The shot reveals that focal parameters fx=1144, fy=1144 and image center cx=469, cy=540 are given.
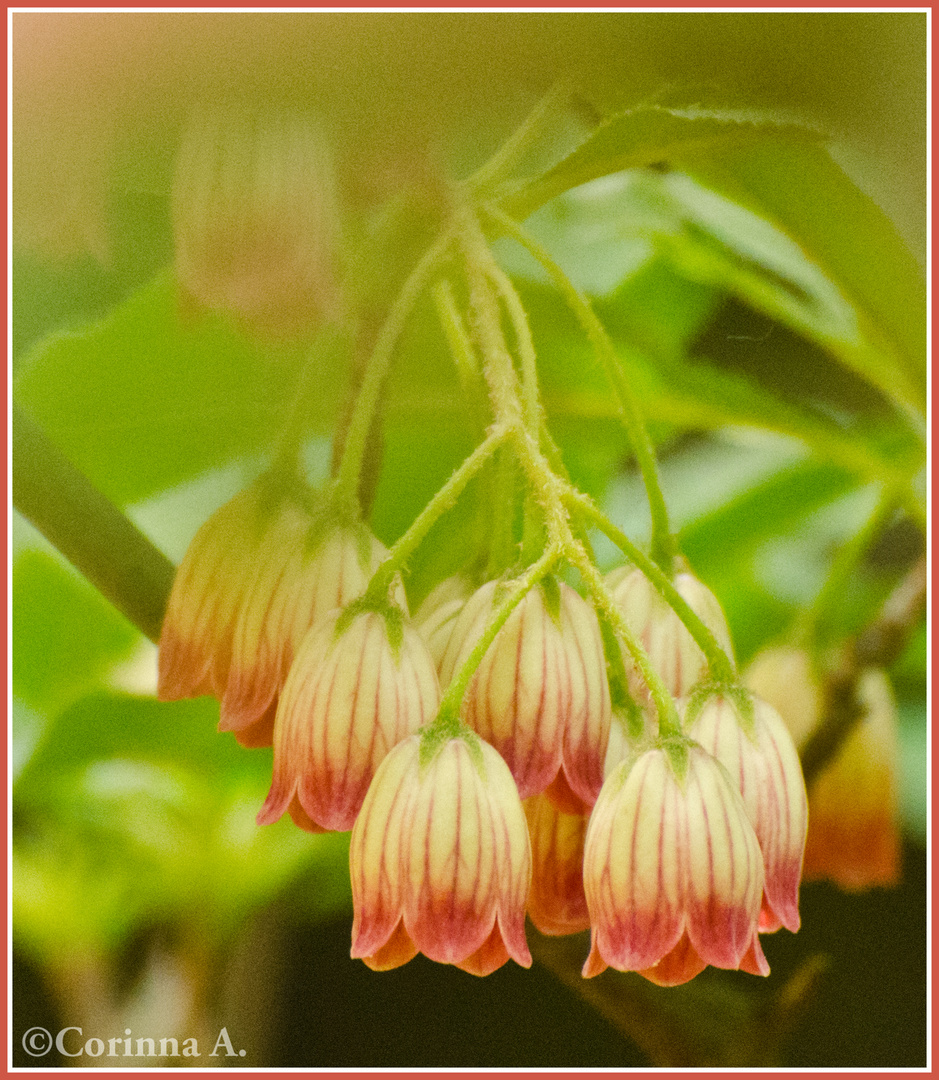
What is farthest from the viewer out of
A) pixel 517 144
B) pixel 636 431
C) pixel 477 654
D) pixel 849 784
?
pixel 849 784

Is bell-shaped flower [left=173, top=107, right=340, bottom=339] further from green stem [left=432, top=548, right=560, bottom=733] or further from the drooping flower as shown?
the drooping flower

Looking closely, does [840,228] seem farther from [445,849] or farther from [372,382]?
[445,849]

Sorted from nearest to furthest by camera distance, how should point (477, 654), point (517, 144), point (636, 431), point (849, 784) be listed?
point (477, 654) < point (636, 431) < point (517, 144) < point (849, 784)

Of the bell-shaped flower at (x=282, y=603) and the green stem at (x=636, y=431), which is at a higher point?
the green stem at (x=636, y=431)

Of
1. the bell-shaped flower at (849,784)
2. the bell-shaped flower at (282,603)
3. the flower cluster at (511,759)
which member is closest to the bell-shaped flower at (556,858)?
the flower cluster at (511,759)

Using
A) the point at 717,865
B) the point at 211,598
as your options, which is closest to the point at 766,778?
the point at 717,865

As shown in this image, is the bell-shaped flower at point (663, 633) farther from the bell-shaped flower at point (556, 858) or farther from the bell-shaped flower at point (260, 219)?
the bell-shaped flower at point (260, 219)
